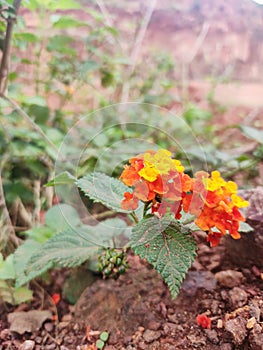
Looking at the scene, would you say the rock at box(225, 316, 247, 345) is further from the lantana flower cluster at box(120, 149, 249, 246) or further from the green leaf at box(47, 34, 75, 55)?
the green leaf at box(47, 34, 75, 55)

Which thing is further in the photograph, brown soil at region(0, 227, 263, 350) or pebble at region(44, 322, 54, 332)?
pebble at region(44, 322, 54, 332)

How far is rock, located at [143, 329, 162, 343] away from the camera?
0.67 meters

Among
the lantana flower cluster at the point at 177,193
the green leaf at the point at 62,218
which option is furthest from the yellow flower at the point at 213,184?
the green leaf at the point at 62,218

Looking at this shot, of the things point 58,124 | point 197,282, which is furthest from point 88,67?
point 197,282

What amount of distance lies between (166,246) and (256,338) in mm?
208

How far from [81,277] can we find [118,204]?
30 centimetres

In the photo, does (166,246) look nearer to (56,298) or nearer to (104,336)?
(104,336)

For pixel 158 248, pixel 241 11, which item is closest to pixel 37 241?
pixel 158 248

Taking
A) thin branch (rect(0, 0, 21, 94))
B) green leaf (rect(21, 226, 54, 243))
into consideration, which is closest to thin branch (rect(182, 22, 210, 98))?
thin branch (rect(0, 0, 21, 94))

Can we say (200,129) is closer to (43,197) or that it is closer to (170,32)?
(43,197)

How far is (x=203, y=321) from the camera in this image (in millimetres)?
672

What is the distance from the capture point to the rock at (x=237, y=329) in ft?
2.00

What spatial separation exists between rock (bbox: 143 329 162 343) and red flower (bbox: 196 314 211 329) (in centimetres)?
8

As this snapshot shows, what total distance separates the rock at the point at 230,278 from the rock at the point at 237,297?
0.03m
